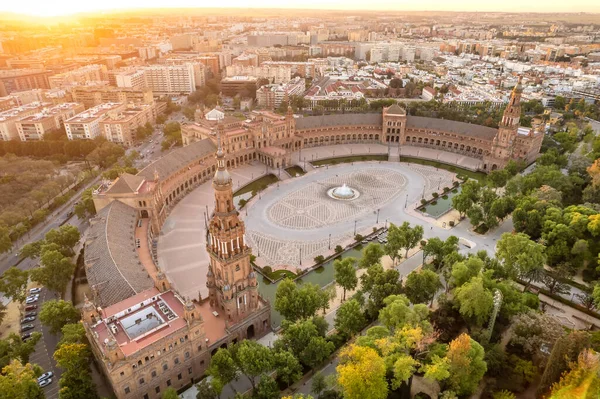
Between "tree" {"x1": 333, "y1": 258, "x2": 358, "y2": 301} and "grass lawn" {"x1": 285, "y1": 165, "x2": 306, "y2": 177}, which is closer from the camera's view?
"tree" {"x1": 333, "y1": 258, "x2": 358, "y2": 301}

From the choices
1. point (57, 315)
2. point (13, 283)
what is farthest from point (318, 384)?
point (13, 283)

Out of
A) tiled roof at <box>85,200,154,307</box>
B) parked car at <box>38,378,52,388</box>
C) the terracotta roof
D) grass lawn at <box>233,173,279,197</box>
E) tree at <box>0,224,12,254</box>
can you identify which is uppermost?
the terracotta roof

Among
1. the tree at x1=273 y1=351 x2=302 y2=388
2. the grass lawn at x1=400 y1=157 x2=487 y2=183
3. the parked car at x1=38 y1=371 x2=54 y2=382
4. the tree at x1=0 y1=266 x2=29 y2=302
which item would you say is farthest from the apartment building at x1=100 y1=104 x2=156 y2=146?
the tree at x1=273 y1=351 x2=302 y2=388

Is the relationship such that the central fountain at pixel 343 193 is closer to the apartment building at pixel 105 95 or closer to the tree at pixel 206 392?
the tree at pixel 206 392

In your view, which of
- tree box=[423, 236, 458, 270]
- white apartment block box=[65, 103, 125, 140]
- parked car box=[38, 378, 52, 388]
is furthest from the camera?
white apartment block box=[65, 103, 125, 140]

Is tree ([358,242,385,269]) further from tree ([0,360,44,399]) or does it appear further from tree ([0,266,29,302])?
tree ([0,266,29,302])

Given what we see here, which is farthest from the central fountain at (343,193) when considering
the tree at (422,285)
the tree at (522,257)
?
the tree at (422,285)
